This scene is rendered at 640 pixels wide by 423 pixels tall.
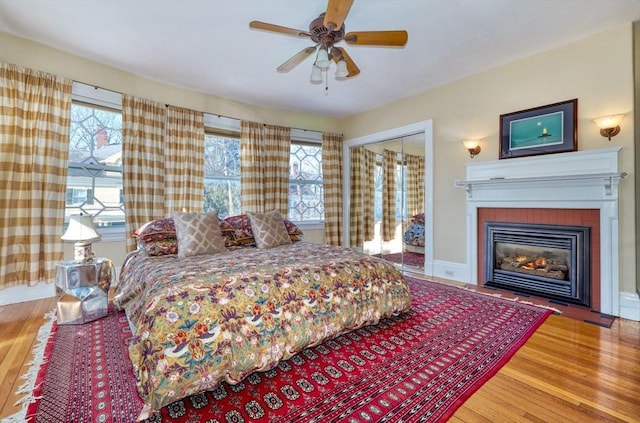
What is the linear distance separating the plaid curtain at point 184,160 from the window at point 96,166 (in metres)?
0.55

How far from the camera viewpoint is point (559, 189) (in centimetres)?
301

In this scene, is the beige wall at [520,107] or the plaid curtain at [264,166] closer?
the beige wall at [520,107]

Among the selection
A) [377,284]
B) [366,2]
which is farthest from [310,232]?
[366,2]

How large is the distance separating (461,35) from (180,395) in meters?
3.68

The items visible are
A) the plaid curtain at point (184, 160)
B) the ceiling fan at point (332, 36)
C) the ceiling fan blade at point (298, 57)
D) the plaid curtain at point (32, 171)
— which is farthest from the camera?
the plaid curtain at point (184, 160)

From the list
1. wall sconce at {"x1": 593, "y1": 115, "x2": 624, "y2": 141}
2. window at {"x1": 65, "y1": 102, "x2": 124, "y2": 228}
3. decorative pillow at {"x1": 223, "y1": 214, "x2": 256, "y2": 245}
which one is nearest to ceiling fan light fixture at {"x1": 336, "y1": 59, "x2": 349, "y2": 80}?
decorative pillow at {"x1": 223, "y1": 214, "x2": 256, "y2": 245}

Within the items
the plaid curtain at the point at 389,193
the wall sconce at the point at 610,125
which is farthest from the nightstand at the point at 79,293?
the wall sconce at the point at 610,125

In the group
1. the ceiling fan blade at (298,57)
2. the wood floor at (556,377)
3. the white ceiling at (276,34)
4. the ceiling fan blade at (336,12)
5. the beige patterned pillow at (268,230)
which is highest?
the white ceiling at (276,34)

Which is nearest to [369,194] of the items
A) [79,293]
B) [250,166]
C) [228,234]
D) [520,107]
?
[250,166]

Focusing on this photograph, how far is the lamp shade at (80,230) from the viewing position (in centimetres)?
251

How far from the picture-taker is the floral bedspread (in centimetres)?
143

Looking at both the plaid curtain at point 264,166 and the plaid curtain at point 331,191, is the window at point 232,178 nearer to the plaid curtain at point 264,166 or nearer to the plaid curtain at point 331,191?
the plaid curtain at point 264,166

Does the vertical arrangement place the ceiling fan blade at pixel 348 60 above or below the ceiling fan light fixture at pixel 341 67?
above

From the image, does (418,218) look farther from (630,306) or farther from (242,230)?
(242,230)
